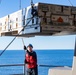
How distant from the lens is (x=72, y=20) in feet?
21.5

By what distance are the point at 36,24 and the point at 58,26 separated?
490mm

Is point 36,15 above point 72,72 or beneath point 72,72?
above

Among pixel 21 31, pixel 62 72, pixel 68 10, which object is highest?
pixel 68 10

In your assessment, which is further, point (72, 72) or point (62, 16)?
point (62, 16)

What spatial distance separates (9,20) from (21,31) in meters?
0.81

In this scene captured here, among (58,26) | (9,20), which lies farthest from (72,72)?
(9,20)

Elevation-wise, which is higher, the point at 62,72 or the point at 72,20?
the point at 72,20

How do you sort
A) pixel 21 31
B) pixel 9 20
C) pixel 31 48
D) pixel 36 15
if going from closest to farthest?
pixel 36 15
pixel 21 31
pixel 9 20
pixel 31 48

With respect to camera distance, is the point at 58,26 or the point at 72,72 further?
the point at 58,26

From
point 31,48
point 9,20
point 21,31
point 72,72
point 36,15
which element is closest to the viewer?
point 72,72

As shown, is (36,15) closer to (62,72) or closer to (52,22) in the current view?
(52,22)

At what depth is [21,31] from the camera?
22.5 ft

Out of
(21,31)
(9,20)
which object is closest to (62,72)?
(21,31)

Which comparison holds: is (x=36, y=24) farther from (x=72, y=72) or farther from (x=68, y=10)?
(x=72, y=72)
